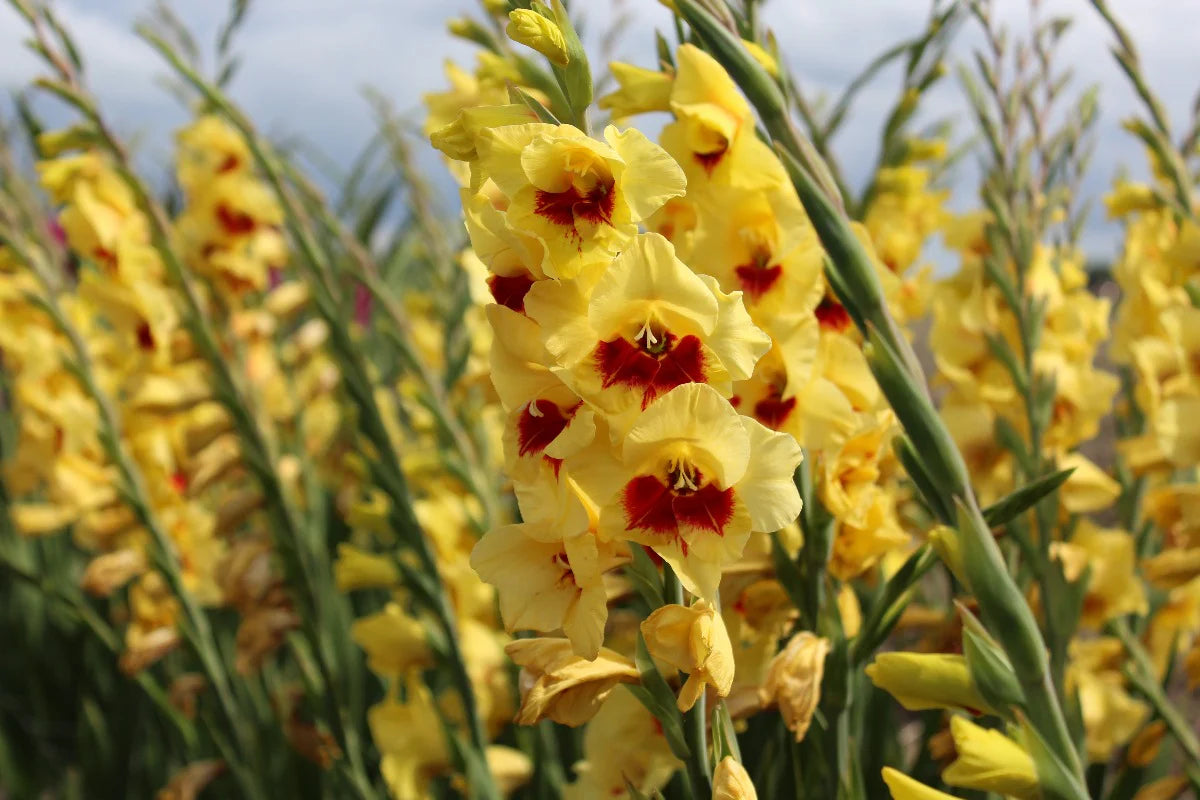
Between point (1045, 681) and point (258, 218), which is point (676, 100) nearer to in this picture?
point (1045, 681)

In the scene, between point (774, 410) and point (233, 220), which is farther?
point (233, 220)

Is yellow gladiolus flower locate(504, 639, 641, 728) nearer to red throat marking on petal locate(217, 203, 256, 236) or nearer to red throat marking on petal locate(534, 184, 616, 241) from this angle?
red throat marking on petal locate(534, 184, 616, 241)

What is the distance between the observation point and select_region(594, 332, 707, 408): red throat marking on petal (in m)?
0.53

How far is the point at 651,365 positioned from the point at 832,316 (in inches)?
12.6

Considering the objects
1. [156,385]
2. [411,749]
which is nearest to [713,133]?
[411,749]

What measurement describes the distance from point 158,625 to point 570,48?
77.6 inches

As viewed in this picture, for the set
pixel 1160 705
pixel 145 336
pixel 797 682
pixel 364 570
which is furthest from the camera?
pixel 145 336

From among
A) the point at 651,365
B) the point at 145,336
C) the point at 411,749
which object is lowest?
the point at 411,749

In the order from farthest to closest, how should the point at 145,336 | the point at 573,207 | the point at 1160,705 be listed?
the point at 145,336
the point at 1160,705
the point at 573,207

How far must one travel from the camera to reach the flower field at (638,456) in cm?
54

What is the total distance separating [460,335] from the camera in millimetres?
2170

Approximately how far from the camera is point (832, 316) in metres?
0.81

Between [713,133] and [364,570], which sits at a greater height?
[713,133]

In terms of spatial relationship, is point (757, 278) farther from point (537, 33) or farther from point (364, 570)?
point (364, 570)
